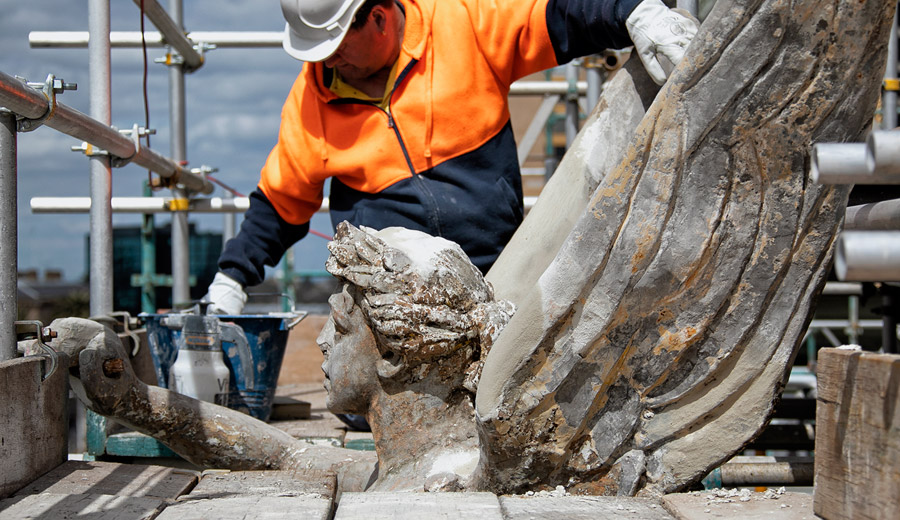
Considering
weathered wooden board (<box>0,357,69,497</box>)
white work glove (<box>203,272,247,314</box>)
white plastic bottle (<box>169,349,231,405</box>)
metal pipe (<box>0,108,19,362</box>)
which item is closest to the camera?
weathered wooden board (<box>0,357,69,497</box>)

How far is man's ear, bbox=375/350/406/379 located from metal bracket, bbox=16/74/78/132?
0.90 meters

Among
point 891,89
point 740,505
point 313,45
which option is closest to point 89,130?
point 313,45

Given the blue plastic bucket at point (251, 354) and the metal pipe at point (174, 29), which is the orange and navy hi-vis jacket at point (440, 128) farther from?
the metal pipe at point (174, 29)

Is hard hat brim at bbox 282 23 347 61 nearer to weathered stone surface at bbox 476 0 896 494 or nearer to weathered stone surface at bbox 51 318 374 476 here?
weathered stone surface at bbox 51 318 374 476

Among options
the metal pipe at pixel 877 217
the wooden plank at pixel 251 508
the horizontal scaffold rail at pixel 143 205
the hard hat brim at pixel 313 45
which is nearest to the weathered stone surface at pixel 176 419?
the wooden plank at pixel 251 508

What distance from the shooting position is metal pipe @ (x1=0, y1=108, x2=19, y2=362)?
175 centimetres

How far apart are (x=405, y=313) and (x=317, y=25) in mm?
1191

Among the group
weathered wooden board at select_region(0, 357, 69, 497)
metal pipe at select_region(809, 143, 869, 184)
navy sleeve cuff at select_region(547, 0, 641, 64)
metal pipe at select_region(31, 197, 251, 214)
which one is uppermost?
navy sleeve cuff at select_region(547, 0, 641, 64)

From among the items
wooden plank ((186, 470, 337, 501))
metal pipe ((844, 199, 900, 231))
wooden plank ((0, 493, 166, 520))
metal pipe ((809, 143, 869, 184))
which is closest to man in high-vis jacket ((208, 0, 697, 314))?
wooden plank ((186, 470, 337, 501))

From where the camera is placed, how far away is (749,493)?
5.10 feet

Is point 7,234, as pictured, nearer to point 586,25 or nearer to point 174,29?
point 586,25

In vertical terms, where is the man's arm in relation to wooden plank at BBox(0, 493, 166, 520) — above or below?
above

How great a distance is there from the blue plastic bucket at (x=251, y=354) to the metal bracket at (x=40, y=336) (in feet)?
3.30

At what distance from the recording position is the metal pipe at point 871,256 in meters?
1.00
